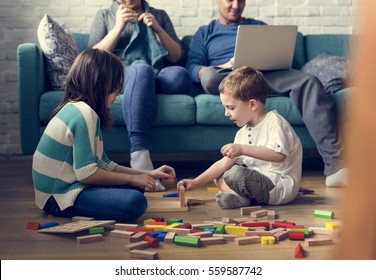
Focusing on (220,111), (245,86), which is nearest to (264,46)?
(220,111)

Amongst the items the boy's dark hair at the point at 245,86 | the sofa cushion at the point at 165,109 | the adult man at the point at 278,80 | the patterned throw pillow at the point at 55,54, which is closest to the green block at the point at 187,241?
the boy's dark hair at the point at 245,86

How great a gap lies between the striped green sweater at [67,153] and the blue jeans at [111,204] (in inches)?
1.5

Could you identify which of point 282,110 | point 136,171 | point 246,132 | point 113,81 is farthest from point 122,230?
point 282,110

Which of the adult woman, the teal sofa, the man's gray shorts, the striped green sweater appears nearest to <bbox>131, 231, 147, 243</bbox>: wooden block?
the striped green sweater

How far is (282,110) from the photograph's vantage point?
136 inches

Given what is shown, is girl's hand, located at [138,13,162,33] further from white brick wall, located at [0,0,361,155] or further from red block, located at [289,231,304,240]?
red block, located at [289,231,304,240]

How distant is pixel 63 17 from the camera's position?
14.3 ft

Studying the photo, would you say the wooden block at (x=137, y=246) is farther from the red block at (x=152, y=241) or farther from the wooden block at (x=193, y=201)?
the wooden block at (x=193, y=201)

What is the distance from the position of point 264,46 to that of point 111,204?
151 centimetres

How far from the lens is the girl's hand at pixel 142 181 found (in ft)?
7.89

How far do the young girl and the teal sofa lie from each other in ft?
3.01

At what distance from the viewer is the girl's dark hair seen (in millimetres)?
2438

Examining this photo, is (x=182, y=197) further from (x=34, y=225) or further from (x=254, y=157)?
(x=34, y=225)

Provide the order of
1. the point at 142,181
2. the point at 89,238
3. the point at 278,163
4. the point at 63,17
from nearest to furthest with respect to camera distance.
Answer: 1. the point at 89,238
2. the point at 142,181
3. the point at 278,163
4. the point at 63,17
